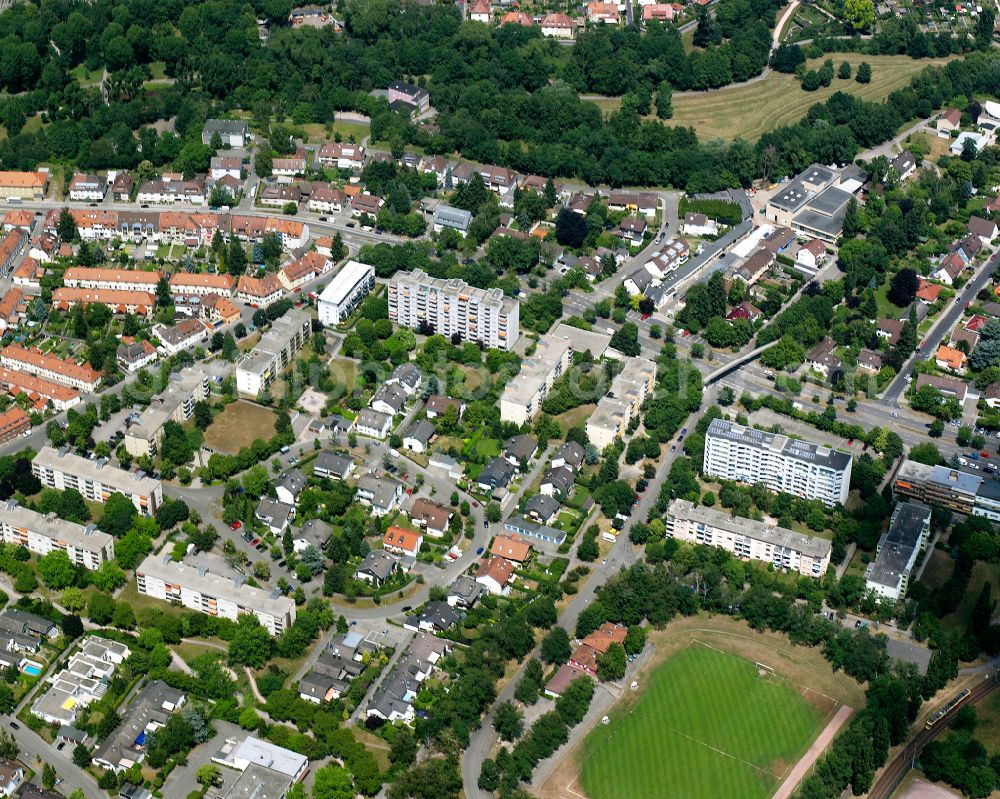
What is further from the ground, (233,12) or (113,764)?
(233,12)

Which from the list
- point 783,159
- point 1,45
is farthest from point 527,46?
point 1,45

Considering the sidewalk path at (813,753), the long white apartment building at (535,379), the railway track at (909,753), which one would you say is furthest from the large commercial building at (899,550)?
the long white apartment building at (535,379)

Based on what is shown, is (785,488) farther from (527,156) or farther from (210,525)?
(527,156)

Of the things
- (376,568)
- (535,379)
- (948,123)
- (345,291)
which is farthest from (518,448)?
(948,123)

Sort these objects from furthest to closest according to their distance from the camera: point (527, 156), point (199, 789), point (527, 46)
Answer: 1. point (527, 46)
2. point (527, 156)
3. point (199, 789)

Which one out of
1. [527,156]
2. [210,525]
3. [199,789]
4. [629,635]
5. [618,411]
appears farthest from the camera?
[527,156]

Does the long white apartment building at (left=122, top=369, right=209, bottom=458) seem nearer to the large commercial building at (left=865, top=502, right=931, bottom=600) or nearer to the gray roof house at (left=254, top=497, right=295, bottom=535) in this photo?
the gray roof house at (left=254, top=497, right=295, bottom=535)

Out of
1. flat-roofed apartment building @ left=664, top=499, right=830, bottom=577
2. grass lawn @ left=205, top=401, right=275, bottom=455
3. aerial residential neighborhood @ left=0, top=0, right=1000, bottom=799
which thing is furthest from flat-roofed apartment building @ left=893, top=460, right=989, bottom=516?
Result: grass lawn @ left=205, top=401, right=275, bottom=455
